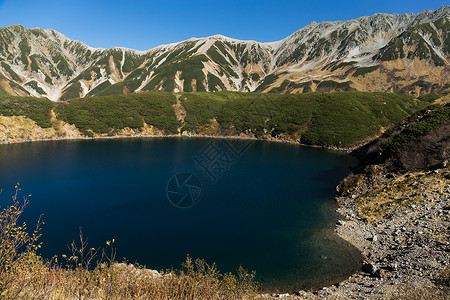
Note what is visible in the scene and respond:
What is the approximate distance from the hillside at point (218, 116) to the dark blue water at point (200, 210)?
25160 mm

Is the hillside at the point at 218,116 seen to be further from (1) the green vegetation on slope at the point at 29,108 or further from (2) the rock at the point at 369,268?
(2) the rock at the point at 369,268

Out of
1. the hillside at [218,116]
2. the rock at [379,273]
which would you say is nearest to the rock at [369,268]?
the rock at [379,273]

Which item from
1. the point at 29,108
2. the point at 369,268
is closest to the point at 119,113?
the point at 29,108

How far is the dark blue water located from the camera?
65.3 feet

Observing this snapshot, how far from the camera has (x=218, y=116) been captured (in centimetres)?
10200

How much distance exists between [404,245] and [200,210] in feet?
62.7

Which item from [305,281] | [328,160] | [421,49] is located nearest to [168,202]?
[305,281]

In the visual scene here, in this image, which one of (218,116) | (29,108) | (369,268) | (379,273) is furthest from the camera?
(218,116)

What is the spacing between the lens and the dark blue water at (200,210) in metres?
19.9

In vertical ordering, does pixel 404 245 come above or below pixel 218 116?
below

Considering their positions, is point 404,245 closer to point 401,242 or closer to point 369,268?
point 401,242

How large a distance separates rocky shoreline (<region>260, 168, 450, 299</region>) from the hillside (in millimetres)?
50122

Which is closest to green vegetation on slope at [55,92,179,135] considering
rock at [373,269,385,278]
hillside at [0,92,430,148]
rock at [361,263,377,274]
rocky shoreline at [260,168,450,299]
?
hillside at [0,92,430,148]

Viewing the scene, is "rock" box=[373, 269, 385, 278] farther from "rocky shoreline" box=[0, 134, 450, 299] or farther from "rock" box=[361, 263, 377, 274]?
"rock" box=[361, 263, 377, 274]
